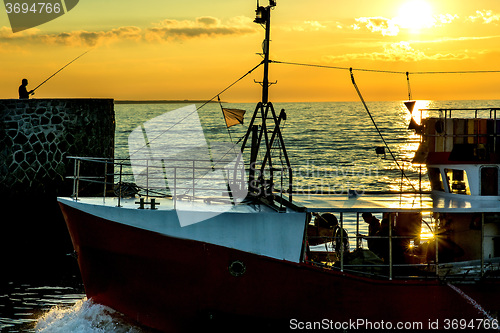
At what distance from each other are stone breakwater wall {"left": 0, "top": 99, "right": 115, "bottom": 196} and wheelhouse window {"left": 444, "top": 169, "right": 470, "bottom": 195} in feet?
48.1

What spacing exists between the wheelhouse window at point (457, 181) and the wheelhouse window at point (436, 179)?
0.34 m

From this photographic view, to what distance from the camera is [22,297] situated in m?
17.2

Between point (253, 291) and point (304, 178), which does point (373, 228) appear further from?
point (304, 178)

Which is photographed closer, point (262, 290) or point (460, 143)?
point (262, 290)

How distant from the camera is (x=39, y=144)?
25906 millimetres

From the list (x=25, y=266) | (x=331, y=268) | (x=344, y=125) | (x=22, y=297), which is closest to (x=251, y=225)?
(x=331, y=268)

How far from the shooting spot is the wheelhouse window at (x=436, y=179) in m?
16.2

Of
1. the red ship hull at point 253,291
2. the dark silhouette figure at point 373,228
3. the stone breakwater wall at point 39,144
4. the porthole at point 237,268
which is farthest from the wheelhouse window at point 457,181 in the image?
the stone breakwater wall at point 39,144

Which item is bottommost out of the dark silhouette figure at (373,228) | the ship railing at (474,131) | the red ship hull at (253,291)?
Answer: the red ship hull at (253,291)

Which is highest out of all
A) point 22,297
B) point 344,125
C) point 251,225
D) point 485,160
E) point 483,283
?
point 344,125

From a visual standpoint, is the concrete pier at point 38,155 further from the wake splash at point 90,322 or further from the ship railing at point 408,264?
the ship railing at point 408,264

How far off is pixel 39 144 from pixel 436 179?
15.4 metres

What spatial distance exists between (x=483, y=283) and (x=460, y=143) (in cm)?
310

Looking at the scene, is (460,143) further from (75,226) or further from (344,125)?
(344,125)
